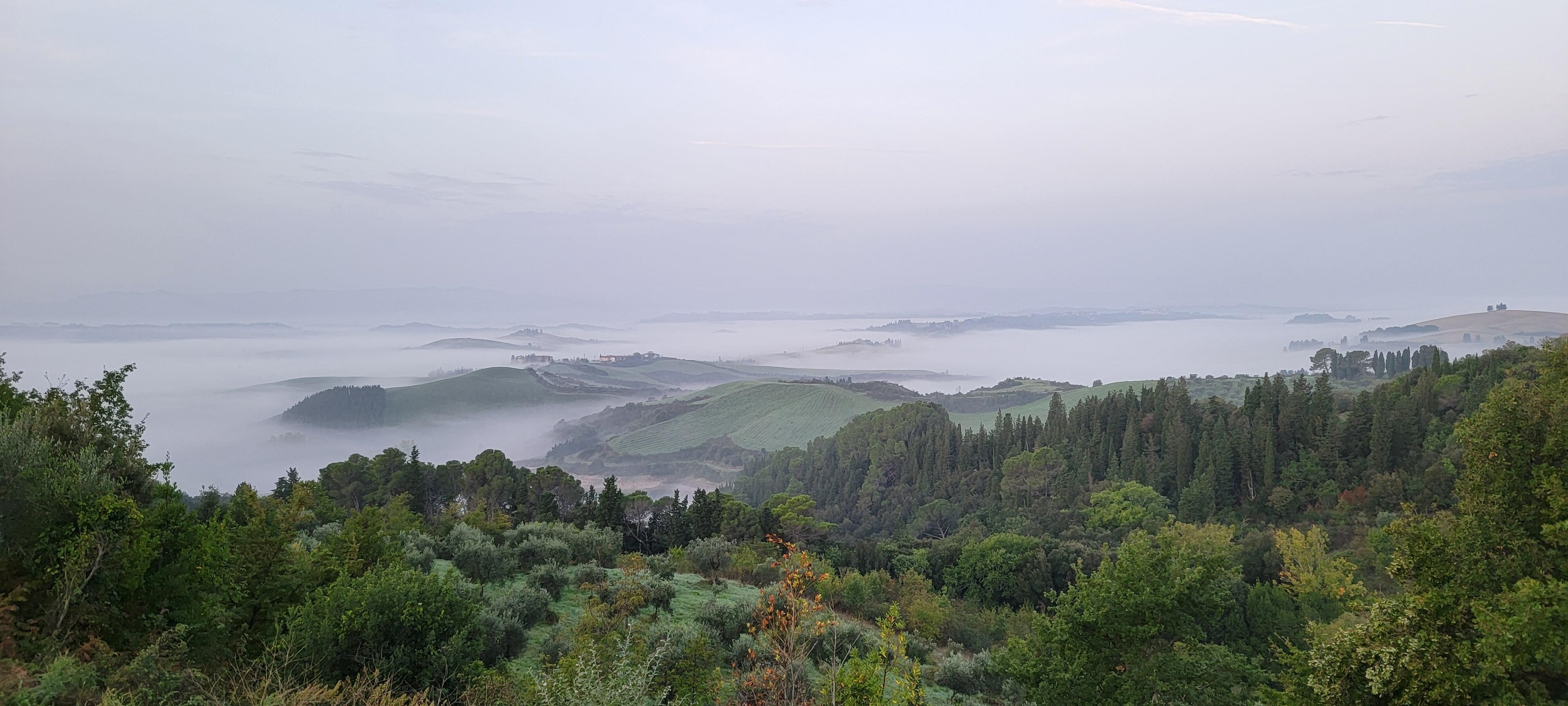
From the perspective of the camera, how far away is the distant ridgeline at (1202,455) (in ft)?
232

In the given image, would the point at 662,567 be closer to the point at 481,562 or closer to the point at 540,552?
the point at 540,552

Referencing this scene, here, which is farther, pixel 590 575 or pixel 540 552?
pixel 540 552

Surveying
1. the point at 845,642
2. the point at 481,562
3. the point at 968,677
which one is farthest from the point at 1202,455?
the point at 481,562

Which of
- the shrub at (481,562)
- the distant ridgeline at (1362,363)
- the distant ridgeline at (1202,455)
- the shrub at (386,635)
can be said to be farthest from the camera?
the distant ridgeline at (1362,363)

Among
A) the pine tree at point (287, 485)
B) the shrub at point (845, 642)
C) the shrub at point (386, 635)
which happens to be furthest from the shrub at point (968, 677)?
the pine tree at point (287, 485)

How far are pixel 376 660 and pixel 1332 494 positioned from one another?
3303 inches

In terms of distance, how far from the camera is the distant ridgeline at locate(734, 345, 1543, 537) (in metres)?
70.6

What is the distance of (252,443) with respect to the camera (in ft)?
633

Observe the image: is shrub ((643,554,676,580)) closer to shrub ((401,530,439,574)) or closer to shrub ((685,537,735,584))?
shrub ((685,537,735,584))

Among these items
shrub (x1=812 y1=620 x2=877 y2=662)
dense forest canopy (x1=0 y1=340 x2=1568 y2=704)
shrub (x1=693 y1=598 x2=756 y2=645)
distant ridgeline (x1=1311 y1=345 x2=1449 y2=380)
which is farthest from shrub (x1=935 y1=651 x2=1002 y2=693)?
distant ridgeline (x1=1311 y1=345 x2=1449 y2=380)

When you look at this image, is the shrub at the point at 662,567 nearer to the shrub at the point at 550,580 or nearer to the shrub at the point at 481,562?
the shrub at the point at 550,580

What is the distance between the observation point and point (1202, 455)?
266 feet

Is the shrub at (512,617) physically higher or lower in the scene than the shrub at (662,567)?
higher

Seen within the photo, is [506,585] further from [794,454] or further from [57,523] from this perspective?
[794,454]
